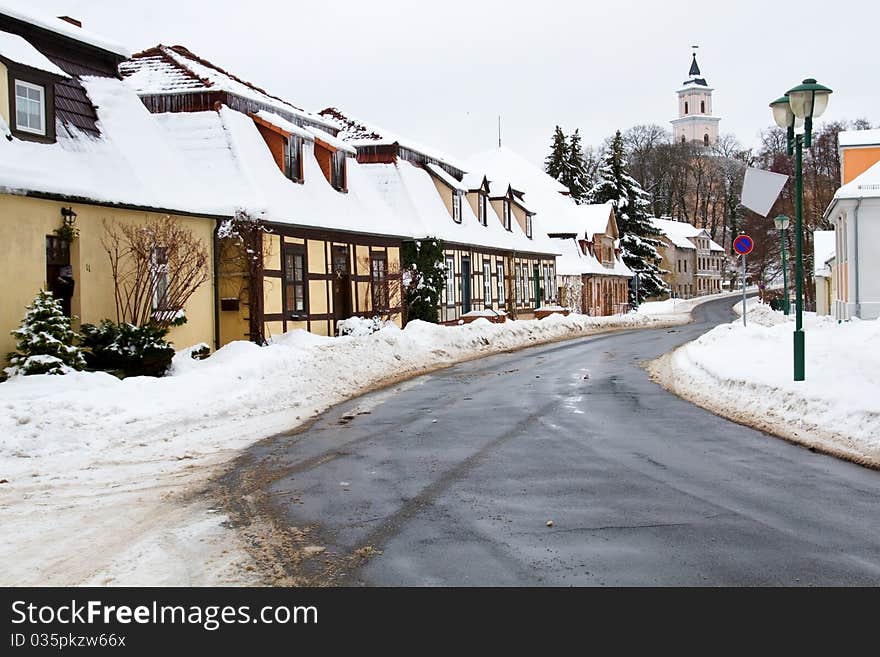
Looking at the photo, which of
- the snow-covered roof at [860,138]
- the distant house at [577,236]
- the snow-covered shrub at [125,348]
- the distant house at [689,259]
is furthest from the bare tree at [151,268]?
the distant house at [689,259]

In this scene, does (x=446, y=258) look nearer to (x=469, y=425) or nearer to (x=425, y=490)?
(x=469, y=425)

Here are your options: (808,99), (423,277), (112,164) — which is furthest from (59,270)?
(423,277)

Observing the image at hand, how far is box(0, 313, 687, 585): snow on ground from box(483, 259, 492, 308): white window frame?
17933 millimetres

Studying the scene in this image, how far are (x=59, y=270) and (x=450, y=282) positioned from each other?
19963 mm

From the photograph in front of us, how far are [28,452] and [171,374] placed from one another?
610 cm

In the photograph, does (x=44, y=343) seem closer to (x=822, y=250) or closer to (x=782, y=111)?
(x=782, y=111)

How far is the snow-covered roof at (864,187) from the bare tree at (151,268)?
56.9 ft

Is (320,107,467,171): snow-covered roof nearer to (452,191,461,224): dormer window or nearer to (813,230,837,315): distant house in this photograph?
(452,191,461,224): dormer window

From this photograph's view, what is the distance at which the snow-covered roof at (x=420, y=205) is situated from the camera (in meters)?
32.4

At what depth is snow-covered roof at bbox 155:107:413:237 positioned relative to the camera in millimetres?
21625

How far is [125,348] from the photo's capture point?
614 inches

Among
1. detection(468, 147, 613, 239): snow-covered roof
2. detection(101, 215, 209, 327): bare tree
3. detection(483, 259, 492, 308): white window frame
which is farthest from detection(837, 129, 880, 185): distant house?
detection(468, 147, 613, 239): snow-covered roof
